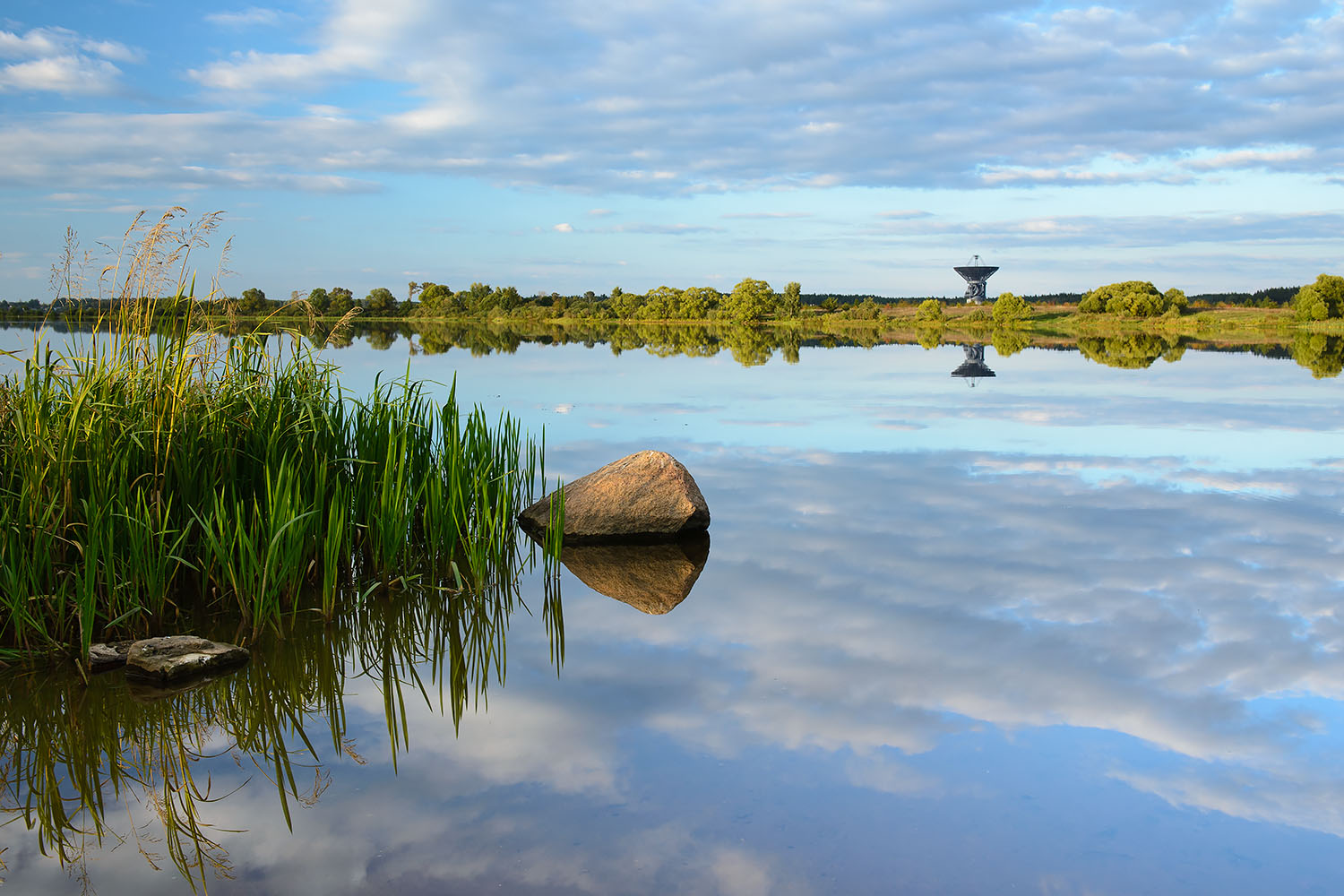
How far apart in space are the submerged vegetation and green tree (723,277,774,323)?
285ft

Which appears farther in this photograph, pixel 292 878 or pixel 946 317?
pixel 946 317

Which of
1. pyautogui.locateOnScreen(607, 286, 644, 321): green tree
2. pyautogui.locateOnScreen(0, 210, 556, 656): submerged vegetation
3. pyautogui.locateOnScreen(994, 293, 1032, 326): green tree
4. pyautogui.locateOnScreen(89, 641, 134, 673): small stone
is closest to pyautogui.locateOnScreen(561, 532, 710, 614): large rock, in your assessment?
pyautogui.locateOnScreen(0, 210, 556, 656): submerged vegetation

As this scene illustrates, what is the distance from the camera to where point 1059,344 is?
47.1 m

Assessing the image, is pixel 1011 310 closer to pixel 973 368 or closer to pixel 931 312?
pixel 931 312

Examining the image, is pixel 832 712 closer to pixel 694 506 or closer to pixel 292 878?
pixel 292 878

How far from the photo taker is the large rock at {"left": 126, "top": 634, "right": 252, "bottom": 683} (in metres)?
5.18

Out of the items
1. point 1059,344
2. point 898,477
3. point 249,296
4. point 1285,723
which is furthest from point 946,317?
point 1285,723

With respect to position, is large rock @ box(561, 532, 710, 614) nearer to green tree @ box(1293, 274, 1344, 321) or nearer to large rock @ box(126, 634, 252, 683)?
large rock @ box(126, 634, 252, 683)

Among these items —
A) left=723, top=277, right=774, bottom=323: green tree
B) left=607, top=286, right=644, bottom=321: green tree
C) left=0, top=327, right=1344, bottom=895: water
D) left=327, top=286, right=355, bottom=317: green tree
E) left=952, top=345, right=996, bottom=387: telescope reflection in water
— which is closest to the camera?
left=0, top=327, right=1344, bottom=895: water

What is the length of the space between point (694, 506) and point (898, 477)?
4.16 meters

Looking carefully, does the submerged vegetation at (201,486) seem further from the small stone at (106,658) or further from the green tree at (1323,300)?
the green tree at (1323,300)

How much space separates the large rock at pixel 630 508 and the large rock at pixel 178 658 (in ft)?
12.0

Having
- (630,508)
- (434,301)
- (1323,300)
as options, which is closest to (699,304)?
(434,301)

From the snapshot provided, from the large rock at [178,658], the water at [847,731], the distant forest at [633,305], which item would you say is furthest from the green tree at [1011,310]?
the large rock at [178,658]
